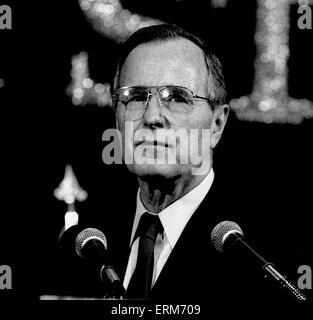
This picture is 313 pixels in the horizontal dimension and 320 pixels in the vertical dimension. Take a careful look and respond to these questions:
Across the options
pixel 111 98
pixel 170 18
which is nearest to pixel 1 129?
pixel 111 98

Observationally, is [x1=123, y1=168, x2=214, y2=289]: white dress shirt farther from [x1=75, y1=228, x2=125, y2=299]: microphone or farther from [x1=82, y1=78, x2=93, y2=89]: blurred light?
[x1=82, y1=78, x2=93, y2=89]: blurred light

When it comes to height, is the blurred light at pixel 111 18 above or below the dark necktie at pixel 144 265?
above

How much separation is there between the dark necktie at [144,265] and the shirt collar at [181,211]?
3 cm

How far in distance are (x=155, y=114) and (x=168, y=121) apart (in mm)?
51

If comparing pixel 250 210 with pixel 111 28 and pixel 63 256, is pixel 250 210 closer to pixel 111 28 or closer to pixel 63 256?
pixel 63 256

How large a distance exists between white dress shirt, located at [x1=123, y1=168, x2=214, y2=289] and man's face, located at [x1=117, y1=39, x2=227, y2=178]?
0.08m

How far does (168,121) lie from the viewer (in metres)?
1.80

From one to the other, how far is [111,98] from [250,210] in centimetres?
70

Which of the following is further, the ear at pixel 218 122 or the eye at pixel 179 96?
the ear at pixel 218 122

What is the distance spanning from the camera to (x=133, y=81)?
1.88 m
